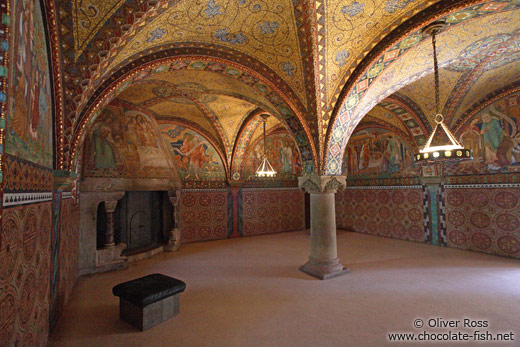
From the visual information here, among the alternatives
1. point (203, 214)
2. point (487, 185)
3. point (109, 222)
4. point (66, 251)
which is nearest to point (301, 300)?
point (66, 251)

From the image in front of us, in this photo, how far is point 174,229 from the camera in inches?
352

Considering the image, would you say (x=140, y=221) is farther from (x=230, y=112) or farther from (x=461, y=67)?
(x=461, y=67)

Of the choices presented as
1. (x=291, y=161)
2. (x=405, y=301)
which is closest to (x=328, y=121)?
(x=405, y=301)

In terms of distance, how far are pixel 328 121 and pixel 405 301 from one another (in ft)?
12.0

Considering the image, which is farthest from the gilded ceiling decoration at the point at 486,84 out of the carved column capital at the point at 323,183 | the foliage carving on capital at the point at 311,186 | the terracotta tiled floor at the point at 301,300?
the foliage carving on capital at the point at 311,186

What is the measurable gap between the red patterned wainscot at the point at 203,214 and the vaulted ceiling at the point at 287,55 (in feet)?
13.4

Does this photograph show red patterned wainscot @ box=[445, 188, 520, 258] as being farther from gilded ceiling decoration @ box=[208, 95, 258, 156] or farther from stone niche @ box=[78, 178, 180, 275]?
stone niche @ box=[78, 178, 180, 275]

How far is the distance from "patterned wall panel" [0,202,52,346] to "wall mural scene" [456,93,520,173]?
9.98 metres

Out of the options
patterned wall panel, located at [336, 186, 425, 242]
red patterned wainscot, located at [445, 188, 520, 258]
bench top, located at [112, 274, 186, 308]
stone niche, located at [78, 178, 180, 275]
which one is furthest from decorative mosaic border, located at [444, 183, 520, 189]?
stone niche, located at [78, 178, 180, 275]

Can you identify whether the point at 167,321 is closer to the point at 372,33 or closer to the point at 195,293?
the point at 195,293

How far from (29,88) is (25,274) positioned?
1.72m

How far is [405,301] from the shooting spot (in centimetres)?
458

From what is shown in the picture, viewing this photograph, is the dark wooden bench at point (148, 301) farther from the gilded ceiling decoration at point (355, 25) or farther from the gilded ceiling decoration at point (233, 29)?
the gilded ceiling decoration at point (355, 25)

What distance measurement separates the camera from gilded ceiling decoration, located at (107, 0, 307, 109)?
403cm
